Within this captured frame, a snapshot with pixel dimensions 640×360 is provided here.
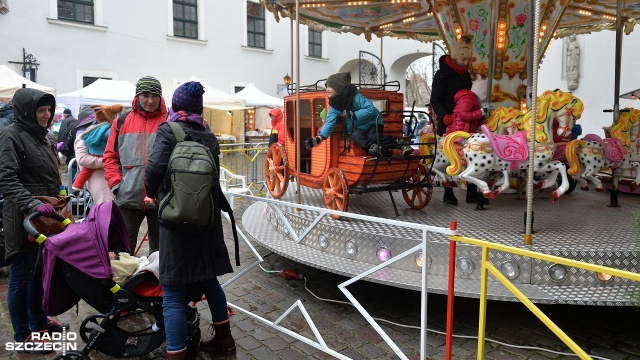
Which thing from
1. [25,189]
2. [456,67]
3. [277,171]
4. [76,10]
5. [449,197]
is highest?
[76,10]

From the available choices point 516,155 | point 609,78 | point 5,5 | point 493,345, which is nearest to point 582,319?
point 493,345

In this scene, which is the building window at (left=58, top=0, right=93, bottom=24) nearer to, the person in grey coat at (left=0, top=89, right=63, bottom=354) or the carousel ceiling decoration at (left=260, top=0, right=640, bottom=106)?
the carousel ceiling decoration at (left=260, top=0, right=640, bottom=106)

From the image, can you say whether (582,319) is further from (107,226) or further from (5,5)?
(5,5)

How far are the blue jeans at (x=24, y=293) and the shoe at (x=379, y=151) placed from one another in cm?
315

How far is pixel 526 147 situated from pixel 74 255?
14.5ft

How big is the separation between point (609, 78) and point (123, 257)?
13.5m

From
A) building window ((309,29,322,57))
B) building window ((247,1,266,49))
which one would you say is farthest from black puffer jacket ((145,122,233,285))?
building window ((309,29,322,57))

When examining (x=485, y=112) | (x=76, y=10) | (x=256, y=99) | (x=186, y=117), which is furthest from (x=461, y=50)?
(x=76, y=10)

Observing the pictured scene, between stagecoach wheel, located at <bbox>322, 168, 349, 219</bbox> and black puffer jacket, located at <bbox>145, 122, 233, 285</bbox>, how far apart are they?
216cm

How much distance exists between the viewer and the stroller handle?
322cm

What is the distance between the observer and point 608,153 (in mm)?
5848

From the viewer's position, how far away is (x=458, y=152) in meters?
5.72

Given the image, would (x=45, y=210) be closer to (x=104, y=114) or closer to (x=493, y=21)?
(x=104, y=114)
